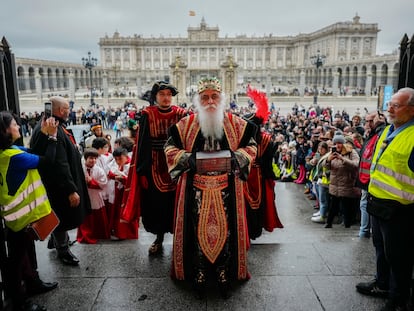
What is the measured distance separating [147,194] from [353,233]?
9.79 ft

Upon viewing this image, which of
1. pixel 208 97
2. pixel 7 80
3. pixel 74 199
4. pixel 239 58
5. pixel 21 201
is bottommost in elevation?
pixel 74 199

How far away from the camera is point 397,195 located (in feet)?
8.21

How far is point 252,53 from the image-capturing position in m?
88.1

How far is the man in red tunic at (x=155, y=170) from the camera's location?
363 cm

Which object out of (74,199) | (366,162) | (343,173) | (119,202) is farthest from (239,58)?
(74,199)

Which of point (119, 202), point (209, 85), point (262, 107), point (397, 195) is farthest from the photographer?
point (119, 202)

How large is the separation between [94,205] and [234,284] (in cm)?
216

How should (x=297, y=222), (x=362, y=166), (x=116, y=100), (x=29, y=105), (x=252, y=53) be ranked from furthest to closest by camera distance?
(x=252, y=53)
(x=116, y=100)
(x=29, y=105)
(x=297, y=222)
(x=362, y=166)

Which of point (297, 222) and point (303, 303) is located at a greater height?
point (303, 303)

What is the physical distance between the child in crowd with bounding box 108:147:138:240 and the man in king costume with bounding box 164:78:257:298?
1.44 meters

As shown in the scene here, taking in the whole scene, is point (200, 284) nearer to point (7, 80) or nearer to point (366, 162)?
point (366, 162)

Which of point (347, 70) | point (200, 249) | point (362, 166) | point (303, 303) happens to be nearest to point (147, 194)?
point (200, 249)

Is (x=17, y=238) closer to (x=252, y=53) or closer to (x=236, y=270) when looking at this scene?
(x=236, y=270)

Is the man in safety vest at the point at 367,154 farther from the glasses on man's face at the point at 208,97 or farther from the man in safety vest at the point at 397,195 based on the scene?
the glasses on man's face at the point at 208,97
